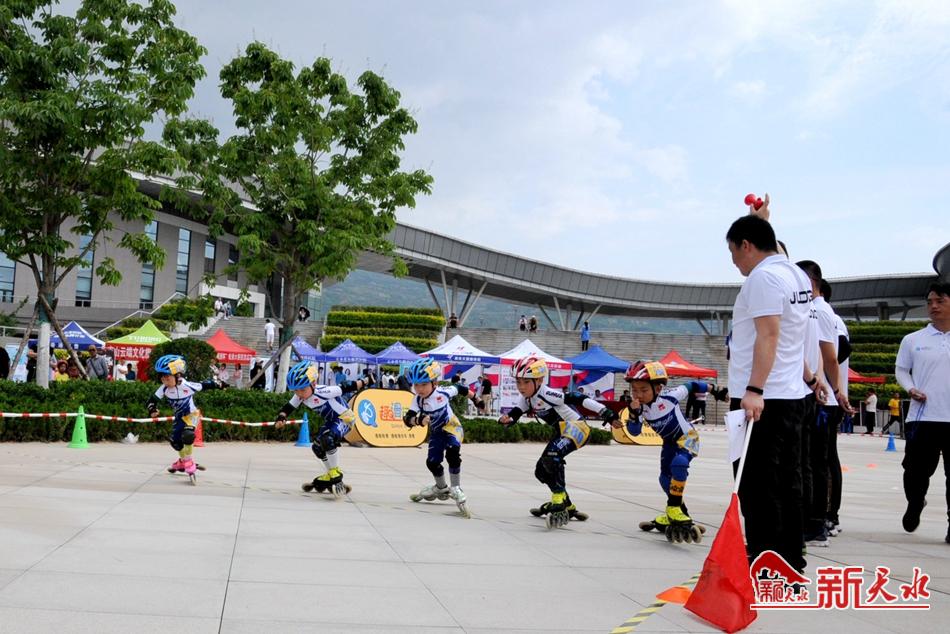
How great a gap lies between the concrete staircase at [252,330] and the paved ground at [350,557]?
106ft


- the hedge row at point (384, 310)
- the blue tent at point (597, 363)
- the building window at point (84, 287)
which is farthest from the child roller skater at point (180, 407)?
the building window at point (84, 287)

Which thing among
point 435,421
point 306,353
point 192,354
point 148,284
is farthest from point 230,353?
point 148,284

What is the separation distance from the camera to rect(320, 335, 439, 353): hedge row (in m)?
41.8

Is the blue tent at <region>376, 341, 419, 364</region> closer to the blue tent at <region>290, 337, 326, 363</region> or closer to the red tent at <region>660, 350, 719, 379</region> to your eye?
the blue tent at <region>290, 337, 326, 363</region>

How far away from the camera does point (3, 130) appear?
52.3 ft

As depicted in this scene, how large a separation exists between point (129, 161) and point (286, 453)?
650 centimetres

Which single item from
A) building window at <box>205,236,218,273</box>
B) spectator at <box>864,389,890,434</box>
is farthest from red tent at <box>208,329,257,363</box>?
building window at <box>205,236,218,273</box>

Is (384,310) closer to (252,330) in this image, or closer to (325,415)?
(252,330)

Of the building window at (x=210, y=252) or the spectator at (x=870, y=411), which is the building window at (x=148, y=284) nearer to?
the building window at (x=210, y=252)

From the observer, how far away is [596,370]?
3027cm

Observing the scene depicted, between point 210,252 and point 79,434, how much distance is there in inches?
1918

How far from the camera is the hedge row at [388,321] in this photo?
145 ft

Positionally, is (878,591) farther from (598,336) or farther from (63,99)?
(598,336)

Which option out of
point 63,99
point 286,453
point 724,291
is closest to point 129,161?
point 63,99
